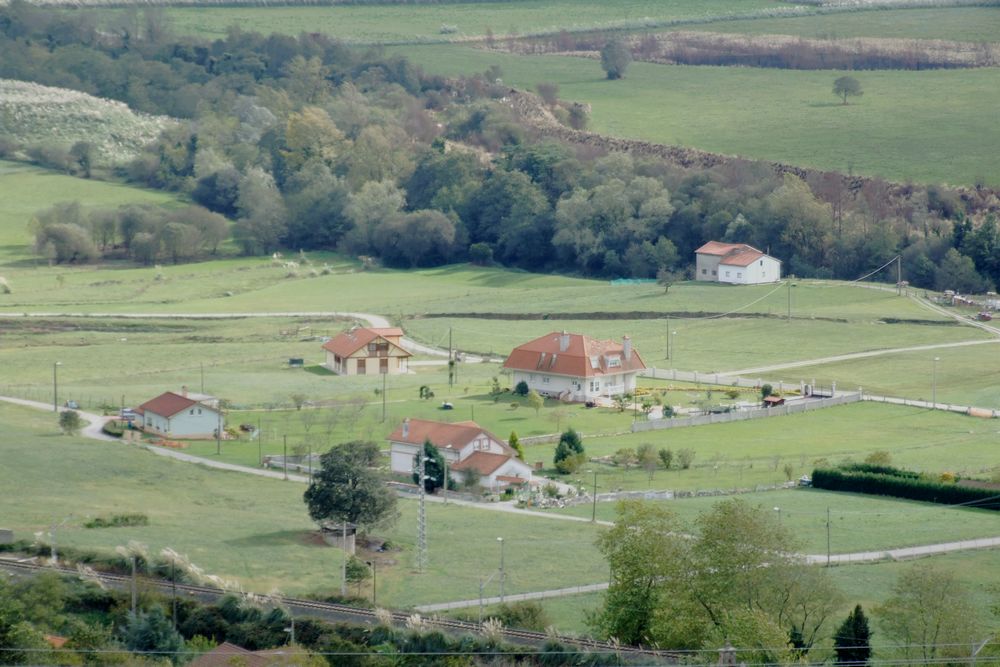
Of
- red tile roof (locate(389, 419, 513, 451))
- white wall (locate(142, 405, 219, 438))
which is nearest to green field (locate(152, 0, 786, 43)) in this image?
white wall (locate(142, 405, 219, 438))

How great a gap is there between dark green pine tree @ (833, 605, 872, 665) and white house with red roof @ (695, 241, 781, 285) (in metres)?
58.2

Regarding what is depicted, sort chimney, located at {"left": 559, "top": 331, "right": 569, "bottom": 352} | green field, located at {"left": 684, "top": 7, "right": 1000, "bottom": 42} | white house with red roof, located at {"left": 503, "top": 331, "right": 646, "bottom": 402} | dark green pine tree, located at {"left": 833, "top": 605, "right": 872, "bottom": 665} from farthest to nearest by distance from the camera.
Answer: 1. green field, located at {"left": 684, "top": 7, "right": 1000, "bottom": 42}
2. chimney, located at {"left": 559, "top": 331, "right": 569, "bottom": 352}
3. white house with red roof, located at {"left": 503, "top": 331, "right": 646, "bottom": 402}
4. dark green pine tree, located at {"left": 833, "top": 605, "right": 872, "bottom": 665}

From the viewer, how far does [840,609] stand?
123 ft

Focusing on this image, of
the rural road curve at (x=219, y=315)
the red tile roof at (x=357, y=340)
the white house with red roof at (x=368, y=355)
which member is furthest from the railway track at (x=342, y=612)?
the rural road curve at (x=219, y=315)

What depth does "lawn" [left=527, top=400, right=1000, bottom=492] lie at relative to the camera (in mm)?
52875

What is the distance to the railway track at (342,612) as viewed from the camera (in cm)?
3422

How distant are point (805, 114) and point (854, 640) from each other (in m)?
95.2

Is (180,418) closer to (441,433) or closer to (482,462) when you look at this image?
(441,433)

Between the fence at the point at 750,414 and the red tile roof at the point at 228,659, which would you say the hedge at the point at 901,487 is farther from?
the red tile roof at the point at 228,659

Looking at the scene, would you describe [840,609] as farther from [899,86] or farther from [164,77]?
[164,77]

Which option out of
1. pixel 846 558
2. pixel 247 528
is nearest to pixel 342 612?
pixel 247 528

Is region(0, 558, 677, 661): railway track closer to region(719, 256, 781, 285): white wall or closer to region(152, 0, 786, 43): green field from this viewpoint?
region(719, 256, 781, 285): white wall

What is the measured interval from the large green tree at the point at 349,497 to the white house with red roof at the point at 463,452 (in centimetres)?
707

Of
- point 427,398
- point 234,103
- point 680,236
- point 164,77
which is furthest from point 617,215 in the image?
point 164,77
